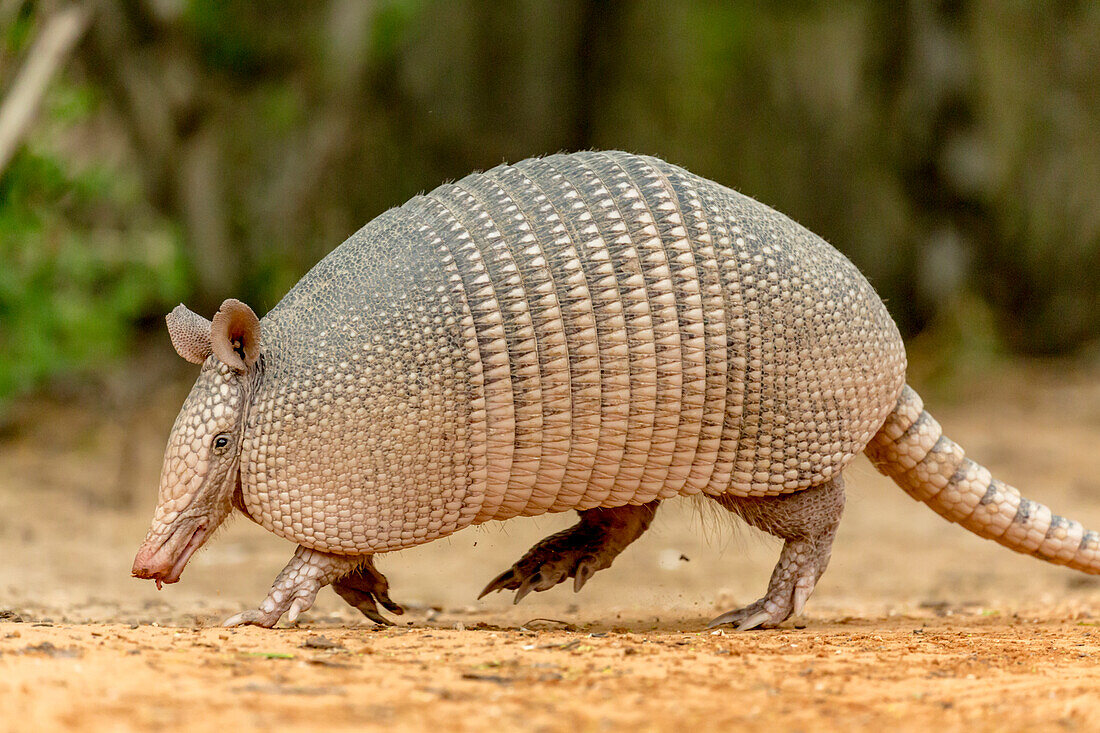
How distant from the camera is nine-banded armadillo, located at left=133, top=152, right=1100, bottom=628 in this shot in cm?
566

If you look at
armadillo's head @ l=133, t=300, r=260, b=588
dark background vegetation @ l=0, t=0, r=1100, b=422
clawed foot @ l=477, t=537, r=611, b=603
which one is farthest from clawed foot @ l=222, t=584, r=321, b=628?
dark background vegetation @ l=0, t=0, r=1100, b=422

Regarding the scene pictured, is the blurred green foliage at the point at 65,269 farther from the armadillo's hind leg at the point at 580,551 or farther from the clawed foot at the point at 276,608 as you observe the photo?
the clawed foot at the point at 276,608

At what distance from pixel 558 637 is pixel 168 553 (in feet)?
6.11

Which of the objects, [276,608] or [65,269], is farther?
[65,269]

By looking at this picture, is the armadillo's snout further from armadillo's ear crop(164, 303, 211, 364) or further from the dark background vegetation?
the dark background vegetation

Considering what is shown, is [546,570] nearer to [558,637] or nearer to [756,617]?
[756,617]

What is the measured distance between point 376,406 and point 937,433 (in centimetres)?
315

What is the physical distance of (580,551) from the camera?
6.93m

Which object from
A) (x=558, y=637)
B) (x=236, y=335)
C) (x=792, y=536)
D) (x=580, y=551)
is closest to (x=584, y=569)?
(x=580, y=551)

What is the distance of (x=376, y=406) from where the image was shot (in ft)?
18.4

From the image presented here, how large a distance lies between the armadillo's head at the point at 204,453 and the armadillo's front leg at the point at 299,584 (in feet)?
1.40

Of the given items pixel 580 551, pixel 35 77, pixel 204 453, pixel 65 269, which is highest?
pixel 35 77

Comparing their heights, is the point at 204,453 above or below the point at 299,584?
above

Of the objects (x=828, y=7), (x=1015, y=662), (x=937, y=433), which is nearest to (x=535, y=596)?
(x=937, y=433)
